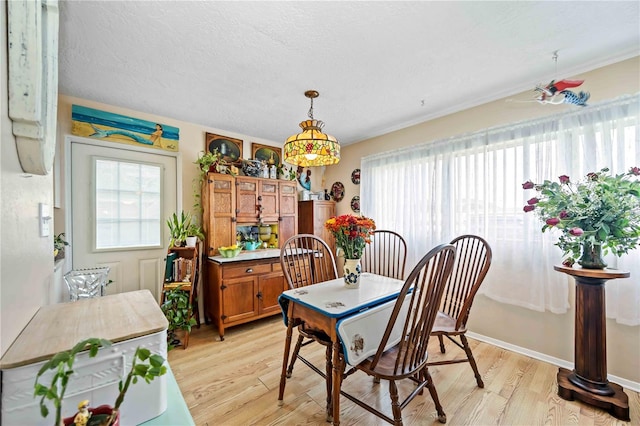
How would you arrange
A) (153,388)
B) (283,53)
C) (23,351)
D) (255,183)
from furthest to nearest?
1. (255,183)
2. (283,53)
3. (153,388)
4. (23,351)

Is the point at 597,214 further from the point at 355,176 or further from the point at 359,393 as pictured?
the point at 355,176

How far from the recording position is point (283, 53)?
6.05 feet

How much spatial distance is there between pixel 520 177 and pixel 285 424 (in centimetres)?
277

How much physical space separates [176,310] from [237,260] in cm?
74

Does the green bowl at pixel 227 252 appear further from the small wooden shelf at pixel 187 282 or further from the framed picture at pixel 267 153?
the framed picture at pixel 267 153

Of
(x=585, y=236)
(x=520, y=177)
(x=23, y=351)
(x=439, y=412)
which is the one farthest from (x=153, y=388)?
(x=520, y=177)

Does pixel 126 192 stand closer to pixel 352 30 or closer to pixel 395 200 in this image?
pixel 352 30

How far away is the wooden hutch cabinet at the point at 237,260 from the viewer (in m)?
2.79

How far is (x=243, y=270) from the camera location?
289cm

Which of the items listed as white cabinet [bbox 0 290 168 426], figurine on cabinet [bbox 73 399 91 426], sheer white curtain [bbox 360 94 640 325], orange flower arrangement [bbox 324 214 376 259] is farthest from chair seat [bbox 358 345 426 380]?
sheer white curtain [bbox 360 94 640 325]

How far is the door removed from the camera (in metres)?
2.55

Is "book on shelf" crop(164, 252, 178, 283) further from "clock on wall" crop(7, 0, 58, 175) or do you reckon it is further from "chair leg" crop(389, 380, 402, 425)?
"chair leg" crop(389, 380, 402, 425)

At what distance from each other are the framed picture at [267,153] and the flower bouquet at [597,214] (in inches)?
123

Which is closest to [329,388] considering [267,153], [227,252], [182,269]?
[227,252]
